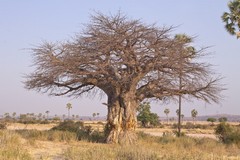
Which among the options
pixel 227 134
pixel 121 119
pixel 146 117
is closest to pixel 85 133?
pixel 121 119

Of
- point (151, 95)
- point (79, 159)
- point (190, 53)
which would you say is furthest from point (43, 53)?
point (79, 159)

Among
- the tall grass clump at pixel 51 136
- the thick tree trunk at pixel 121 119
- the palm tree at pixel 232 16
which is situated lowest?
the tall grass clump at pixel 51 136

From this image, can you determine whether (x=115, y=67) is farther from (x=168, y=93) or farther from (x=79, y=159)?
(x=79, y=159)

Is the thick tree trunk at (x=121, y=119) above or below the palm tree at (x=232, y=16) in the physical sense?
below

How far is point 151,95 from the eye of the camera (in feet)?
83.6

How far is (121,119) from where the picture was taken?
24.9 metres

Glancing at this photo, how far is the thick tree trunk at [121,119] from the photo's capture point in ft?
80.7

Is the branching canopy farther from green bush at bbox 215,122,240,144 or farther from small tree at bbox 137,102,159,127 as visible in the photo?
small tree at bbox 137,102,159,127

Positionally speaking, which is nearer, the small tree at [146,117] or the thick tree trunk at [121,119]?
the thick tree trunk at [121,119]

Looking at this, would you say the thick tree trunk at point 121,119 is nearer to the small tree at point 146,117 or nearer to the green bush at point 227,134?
the green bush at point 227,134

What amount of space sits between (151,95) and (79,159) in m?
11.9

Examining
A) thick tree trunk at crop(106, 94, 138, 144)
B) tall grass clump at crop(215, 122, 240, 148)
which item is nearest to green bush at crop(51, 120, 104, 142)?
thick tree trunk at crop(106, 94, 138, 144)

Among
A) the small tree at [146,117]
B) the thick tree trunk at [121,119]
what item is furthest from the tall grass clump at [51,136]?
the small tree at [146,117]

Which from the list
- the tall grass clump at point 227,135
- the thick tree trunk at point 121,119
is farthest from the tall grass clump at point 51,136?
the tall grass clump at point 227,135
